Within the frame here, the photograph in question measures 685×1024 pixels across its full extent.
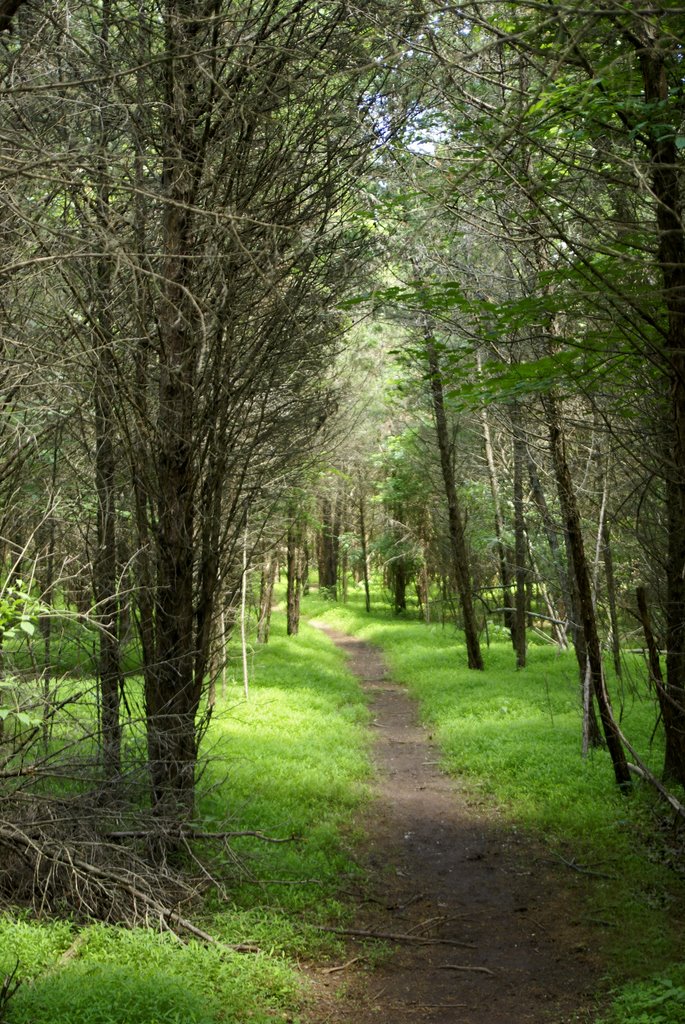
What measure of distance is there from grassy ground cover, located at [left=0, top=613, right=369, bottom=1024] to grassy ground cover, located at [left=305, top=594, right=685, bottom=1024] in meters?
1.90

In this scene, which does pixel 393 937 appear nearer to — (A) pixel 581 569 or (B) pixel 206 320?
(A) pixel 581 569

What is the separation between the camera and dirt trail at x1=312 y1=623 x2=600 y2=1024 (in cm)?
583

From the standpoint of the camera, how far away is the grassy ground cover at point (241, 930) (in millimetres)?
4852

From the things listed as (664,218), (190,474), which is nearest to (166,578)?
(190,474)

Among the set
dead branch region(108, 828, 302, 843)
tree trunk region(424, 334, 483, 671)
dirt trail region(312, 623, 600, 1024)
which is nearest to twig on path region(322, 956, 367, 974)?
dirt trail region(312, 623, 600, 1024)

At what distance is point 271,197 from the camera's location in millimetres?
7648

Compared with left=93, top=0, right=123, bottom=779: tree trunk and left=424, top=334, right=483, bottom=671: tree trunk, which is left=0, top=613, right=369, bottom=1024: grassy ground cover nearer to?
left=93, top=0, right=123, bottom=779: tree trunk

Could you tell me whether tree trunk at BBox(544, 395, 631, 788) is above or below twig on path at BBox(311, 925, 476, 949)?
above

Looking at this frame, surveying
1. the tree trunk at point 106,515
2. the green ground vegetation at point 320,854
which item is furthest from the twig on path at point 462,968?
the tree trunk at point 106,515

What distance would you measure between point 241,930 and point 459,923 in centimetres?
195

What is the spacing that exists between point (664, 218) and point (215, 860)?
19.8 feet

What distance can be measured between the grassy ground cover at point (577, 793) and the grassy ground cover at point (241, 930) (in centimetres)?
190

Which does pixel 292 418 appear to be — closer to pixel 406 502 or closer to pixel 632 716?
pixel 632 716

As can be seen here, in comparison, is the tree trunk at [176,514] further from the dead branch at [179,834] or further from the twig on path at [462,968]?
the twig on path at [462,968]
